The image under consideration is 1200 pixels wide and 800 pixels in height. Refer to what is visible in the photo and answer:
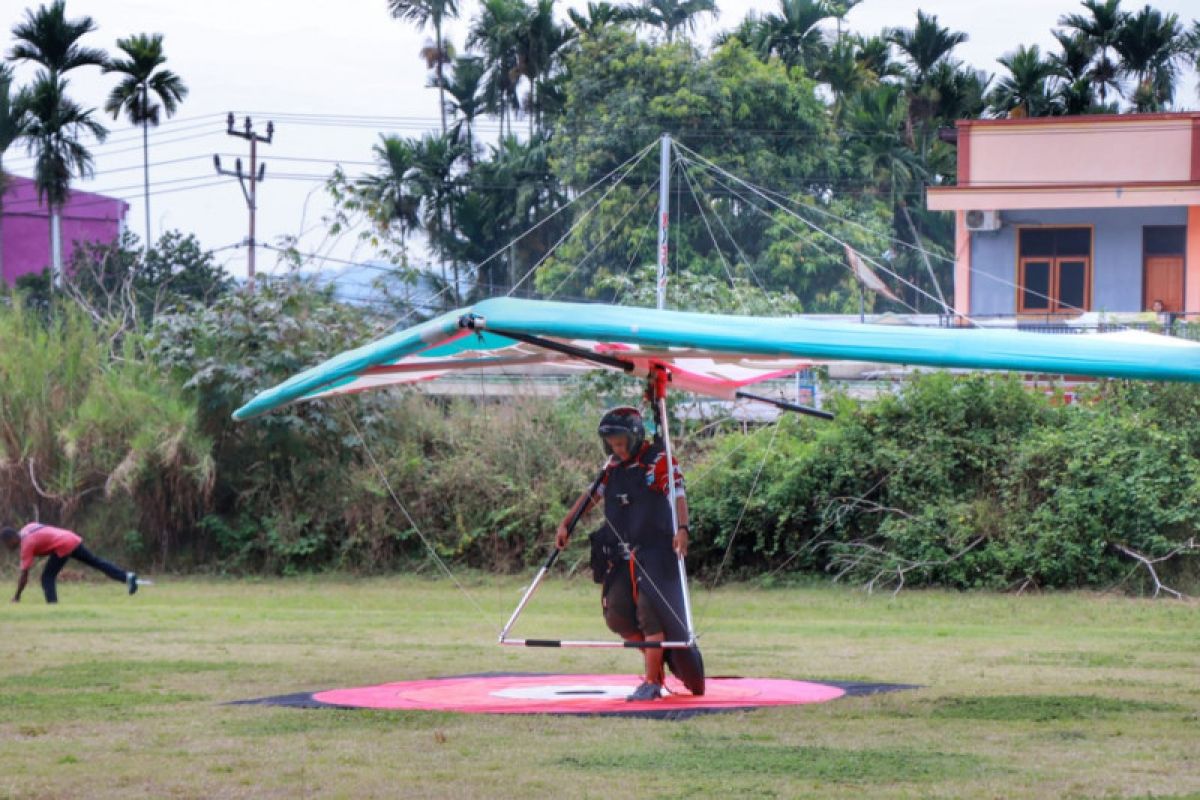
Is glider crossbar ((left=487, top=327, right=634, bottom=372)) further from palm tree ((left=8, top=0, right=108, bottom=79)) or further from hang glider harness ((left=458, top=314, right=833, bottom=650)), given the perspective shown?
palm tree ((left=8, top=0, right=108, bottom=79))

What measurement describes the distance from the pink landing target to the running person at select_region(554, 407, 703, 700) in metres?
0.32

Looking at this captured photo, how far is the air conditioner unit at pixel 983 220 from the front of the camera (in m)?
30.5

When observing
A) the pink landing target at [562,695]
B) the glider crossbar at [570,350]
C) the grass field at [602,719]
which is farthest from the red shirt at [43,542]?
the glider crossbar at [570,350]

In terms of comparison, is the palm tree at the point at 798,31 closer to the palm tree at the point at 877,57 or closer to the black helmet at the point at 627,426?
the palm tree at the point at 877,57

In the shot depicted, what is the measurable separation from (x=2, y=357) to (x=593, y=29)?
83.4 ft

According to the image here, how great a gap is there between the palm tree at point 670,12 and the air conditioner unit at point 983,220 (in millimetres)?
19476

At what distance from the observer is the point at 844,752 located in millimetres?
Answer: 7418

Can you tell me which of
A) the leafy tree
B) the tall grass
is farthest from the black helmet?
the leafy tree

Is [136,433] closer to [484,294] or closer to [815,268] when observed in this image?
[815,268]

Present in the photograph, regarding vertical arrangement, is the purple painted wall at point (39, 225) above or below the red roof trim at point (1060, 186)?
above

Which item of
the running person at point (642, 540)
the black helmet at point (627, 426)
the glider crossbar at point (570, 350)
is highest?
the glider crossbar at point (570, 350)

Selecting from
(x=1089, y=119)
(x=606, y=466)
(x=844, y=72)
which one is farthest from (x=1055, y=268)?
(x=606, y=466)

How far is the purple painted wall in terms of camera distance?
52.2 m

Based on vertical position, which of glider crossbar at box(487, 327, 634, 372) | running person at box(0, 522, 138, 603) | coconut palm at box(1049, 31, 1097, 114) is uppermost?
coconut palm at box(1049, 31, 1097, 114)
